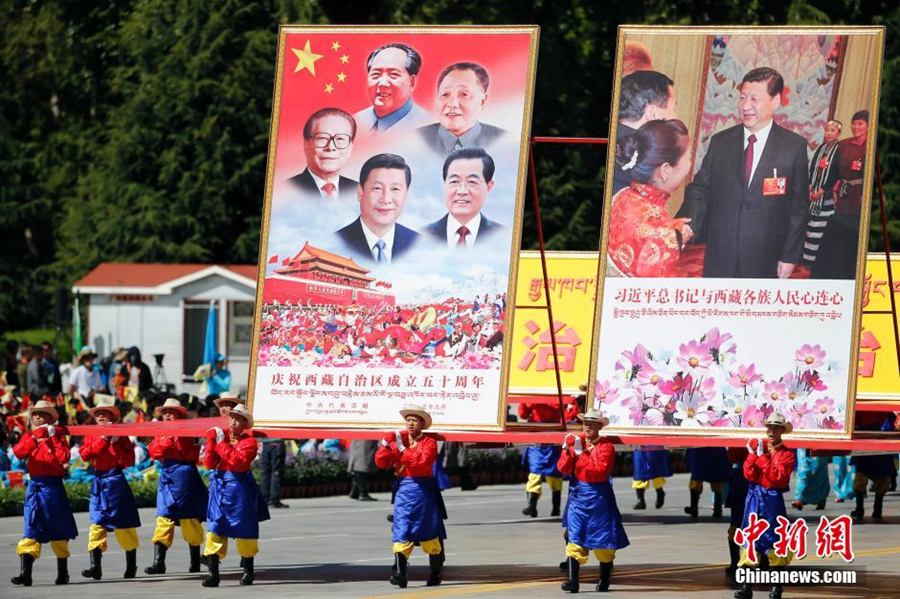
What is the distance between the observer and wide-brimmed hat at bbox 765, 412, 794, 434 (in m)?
17.5

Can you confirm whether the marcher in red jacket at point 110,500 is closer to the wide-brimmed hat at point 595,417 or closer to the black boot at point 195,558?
the black boot at point 195,558

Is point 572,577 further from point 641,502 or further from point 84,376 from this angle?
point 84,376

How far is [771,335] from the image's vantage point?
58.9 ft

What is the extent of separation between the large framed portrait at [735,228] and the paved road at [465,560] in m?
2.06

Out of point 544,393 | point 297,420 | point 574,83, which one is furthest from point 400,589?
point 574,83

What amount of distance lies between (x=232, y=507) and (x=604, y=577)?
3.84 metres

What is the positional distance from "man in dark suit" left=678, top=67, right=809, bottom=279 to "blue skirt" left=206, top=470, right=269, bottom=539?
517 centimetres

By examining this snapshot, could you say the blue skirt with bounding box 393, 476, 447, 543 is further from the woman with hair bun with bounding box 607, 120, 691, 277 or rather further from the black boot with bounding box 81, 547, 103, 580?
the black boot with bounding box 81, 547, 103, 580

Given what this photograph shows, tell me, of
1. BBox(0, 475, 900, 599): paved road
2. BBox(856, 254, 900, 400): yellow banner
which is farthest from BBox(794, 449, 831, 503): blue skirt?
BBox(856, 254, 900, 400): yellow banner

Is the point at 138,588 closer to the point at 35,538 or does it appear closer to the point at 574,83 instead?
the point at 35,538

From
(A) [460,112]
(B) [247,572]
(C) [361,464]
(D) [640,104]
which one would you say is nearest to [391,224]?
(A) [460,112]

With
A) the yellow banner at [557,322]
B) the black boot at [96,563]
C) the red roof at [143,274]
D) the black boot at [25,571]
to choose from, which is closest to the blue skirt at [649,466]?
the yellow banner at [557,322]

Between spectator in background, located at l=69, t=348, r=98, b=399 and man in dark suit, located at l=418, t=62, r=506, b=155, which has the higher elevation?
man in dark suit, located at l=418, t=62, r=506, b=155

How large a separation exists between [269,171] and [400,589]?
14.9ft
